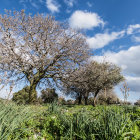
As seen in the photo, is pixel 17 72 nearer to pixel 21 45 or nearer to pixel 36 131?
pixel 21 45

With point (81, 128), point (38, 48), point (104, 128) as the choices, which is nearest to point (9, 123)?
point (81, 128)

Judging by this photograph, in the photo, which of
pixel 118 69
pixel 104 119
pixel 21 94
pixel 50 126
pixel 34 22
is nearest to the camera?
pixel 104 119

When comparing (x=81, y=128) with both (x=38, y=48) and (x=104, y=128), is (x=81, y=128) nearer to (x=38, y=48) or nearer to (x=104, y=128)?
(x=104, y=128)

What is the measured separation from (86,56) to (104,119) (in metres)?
12.0

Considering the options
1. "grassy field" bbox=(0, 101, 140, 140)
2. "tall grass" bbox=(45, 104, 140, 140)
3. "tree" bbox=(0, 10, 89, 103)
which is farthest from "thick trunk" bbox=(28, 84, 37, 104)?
"tall grass" bbox=(45, 104, 140, 140)

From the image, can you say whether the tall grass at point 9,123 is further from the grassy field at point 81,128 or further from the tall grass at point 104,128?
the tall grass at point 104,128

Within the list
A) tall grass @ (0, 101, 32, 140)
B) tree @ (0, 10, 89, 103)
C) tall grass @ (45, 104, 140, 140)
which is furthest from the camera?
tree @ (0, 10, 89, 103)

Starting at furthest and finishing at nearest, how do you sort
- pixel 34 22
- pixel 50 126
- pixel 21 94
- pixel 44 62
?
pixel 21 94 < pixel 34 22 < pixel 44 62 < pixel 50 126

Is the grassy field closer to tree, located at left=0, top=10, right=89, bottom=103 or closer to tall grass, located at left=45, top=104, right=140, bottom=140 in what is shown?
tall grass, located at left=45, top=104, right=140, bottom=140

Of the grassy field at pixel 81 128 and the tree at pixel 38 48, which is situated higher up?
the tree at pixel 38 48

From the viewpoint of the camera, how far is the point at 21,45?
43.0ft

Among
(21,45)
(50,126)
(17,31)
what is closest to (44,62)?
(21,45)

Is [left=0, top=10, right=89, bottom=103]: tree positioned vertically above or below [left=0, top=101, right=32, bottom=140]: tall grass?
above

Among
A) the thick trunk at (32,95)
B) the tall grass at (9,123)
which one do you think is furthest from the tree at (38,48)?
the tall grass at (9,123)
